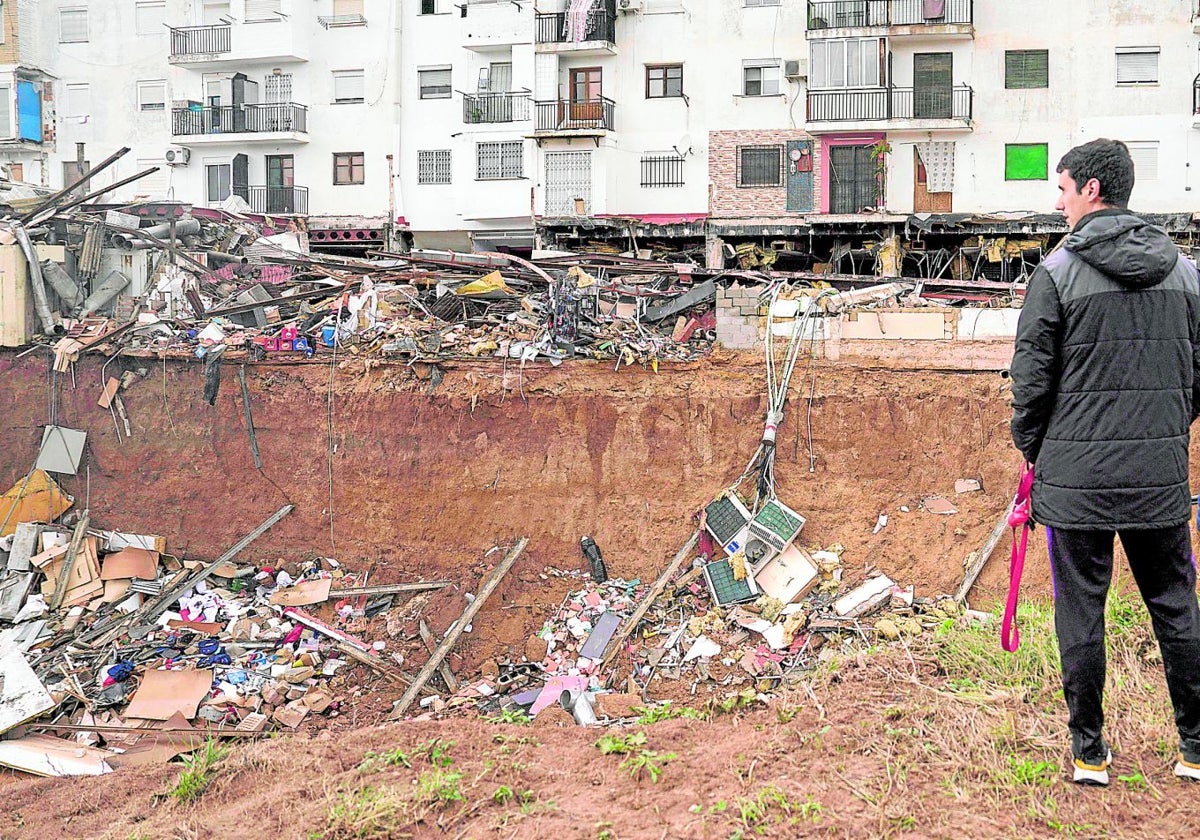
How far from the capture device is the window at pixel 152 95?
32.0 metres

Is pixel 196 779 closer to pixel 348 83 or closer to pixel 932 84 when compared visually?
pixel 932 84

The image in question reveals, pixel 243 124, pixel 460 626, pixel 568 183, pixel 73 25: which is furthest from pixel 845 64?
pixel 73 25

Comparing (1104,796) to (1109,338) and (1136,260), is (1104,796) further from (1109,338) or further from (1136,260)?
(1136,260)

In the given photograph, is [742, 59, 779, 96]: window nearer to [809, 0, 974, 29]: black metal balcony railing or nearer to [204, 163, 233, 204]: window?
[809, 0, 974, 29]: black metal balcony railing

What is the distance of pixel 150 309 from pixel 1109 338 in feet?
44.2

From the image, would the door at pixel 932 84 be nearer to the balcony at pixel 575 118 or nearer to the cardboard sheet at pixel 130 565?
the balcony at pixel 575 118

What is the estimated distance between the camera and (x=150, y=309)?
14.8m

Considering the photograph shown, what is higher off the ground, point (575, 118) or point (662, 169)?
point (575, 118)

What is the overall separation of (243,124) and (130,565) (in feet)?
68.3

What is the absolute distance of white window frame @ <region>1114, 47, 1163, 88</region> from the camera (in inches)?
985

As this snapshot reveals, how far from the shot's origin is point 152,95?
3206 centimetres

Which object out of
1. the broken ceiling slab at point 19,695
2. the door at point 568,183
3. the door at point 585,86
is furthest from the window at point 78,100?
the broken ceiling slab at point 19,695

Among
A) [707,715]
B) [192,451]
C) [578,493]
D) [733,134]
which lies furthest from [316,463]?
[733,134]

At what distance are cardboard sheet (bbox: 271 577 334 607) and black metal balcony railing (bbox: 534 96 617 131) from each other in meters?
17.8
